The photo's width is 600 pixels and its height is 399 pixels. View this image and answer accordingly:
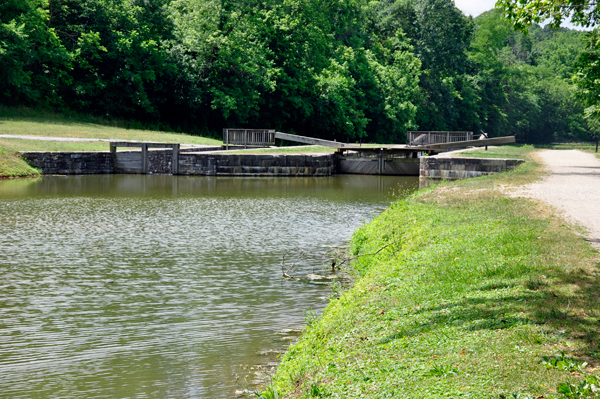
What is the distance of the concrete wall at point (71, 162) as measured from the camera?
104 feet

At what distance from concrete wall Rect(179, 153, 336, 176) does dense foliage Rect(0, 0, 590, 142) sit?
1462 cm

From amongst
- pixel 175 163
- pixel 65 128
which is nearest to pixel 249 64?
pixel 65 128

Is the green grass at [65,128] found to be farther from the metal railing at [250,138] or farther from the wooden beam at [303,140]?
the wooden beam at [303,140]

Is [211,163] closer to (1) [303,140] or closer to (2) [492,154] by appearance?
(1) [303,140]

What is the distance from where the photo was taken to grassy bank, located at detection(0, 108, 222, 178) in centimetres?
3052

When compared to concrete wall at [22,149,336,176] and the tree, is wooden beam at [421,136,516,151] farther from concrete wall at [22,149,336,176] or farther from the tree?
the tree

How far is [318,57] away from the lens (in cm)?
6341

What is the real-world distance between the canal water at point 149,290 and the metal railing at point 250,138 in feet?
68.9

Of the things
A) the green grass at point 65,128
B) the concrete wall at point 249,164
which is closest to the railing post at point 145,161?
the concrete wall at point 249,164

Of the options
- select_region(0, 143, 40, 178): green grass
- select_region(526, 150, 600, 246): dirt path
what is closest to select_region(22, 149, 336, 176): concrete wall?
select_region(0, 143, 40, 178): green grass

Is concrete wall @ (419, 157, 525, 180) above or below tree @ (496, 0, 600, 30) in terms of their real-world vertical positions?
below

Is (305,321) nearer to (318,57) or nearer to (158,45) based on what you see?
(158,45)

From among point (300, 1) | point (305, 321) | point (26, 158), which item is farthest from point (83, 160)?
point (300, 1)

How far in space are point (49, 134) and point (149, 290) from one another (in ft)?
101
